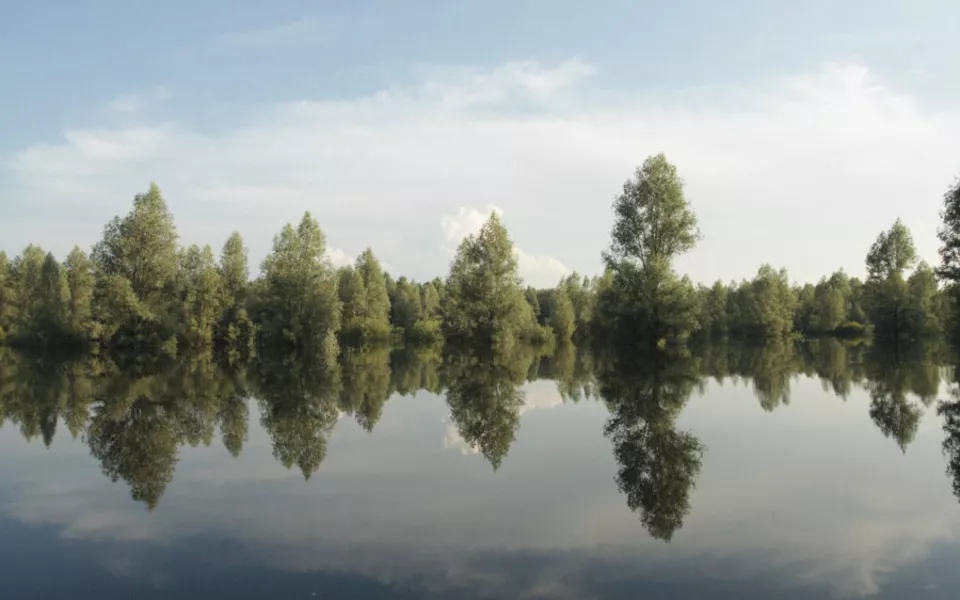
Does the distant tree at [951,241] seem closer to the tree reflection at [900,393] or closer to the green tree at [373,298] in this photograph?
the tree reflection at [900,393]

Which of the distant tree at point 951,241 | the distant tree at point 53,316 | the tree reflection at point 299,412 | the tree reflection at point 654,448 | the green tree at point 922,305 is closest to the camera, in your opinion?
the tree reflection at point 654,448

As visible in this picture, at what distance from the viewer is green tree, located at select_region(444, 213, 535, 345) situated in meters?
63.3

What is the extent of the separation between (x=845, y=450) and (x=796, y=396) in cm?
1072

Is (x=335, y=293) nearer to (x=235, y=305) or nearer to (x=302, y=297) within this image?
(x=302, y=297)

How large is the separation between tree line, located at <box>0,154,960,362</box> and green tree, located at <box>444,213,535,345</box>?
0.12 m

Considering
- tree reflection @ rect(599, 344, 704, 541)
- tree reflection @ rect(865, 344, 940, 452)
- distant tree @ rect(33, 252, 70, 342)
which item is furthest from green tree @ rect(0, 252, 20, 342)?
tree reflection @ rect(865, 344, 940, 452)

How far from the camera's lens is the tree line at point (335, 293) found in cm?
4919

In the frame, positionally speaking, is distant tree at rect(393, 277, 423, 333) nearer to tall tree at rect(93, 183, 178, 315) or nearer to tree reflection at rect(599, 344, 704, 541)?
tall tree at rect(93, 183, 178, 315)

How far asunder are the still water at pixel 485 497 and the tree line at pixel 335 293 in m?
27.0

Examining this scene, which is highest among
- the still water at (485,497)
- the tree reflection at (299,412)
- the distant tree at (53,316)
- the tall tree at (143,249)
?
the tall tree at (143,249)

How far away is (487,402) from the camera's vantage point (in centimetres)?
2300

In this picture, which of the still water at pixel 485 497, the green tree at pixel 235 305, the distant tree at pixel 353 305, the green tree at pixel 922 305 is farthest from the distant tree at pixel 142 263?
the green tree at pixel 922 305

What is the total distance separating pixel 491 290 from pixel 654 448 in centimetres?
4939

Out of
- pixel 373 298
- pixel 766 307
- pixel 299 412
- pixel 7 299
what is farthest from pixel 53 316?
pixel 766 307
